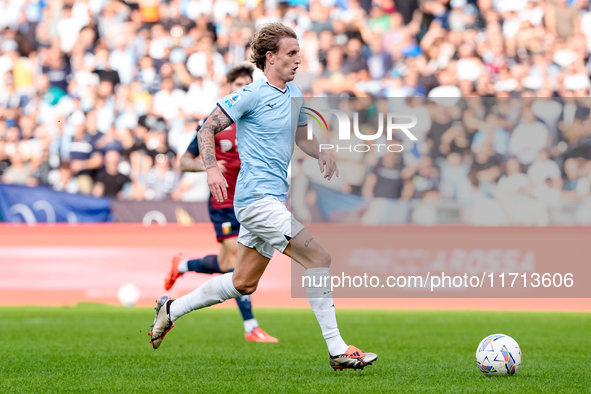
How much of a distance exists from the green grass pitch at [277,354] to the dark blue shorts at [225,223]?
111 cm

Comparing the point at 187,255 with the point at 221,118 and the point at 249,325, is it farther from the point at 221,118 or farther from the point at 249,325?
the point at 221,118

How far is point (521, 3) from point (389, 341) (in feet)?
36.2

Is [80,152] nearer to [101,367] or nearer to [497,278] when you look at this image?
[497,278]

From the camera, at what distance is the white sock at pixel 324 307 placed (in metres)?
5.94

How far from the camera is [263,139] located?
6156mm

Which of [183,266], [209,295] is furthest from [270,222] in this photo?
[183,266]

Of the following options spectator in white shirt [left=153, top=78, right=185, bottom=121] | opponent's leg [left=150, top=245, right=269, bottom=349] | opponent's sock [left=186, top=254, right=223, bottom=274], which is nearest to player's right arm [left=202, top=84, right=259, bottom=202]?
opponent's leg [left=150, top=245, right=269, bottom=349]

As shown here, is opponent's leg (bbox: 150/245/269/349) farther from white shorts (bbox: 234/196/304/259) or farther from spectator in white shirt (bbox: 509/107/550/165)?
spectator in white shirt (bbox: 509/107/550/165)

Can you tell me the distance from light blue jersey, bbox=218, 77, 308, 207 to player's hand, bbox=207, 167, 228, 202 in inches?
16.5

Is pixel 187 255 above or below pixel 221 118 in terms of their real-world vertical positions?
below

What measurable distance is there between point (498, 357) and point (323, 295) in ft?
4.27

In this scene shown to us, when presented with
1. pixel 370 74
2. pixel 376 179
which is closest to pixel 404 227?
pixel 376 179

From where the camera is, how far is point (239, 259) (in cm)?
636

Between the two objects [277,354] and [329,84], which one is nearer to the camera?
[277,354]
